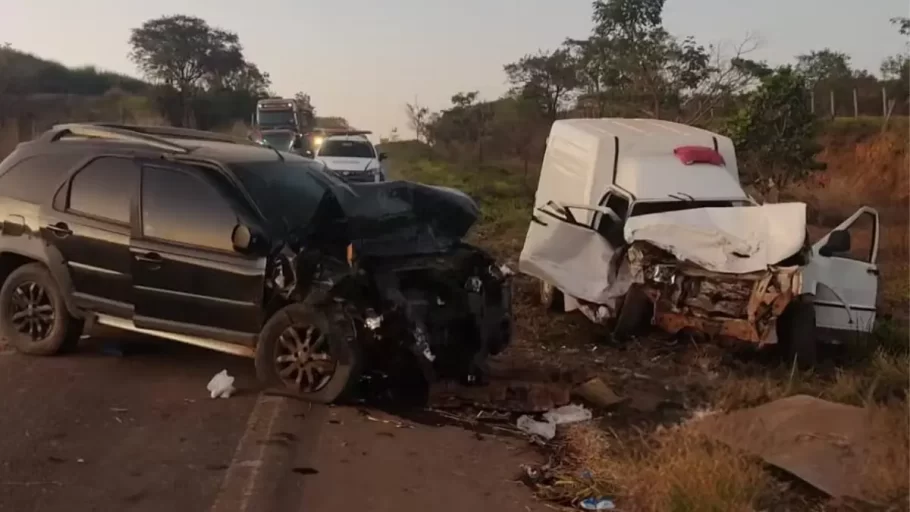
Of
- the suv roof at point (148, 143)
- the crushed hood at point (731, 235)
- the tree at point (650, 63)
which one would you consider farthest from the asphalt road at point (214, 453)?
the tree at point (650, 63)

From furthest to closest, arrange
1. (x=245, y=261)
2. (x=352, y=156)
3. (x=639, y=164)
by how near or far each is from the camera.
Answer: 1. (x=352, y=156)
2. (x=639, y=164)
3. (x=245, y=261)

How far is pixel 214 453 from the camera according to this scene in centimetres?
567

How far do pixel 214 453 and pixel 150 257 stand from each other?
1977mm

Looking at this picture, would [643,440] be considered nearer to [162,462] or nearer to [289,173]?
[162,462]

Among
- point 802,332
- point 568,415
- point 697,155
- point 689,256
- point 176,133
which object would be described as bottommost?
point 568,415

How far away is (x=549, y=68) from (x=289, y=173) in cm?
2334

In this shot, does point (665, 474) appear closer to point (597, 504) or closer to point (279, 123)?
point (597, 504)

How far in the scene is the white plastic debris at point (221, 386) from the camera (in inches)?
270

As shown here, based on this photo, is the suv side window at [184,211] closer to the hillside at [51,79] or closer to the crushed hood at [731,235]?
the crushed hood at [731,235]

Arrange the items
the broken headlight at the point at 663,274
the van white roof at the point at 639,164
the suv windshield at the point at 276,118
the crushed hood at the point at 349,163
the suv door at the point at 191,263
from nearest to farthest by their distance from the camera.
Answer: the suv door at the point at 191,263
the broken headlight at the point at 663,274
the van white roof at the point at 639,164
the crushed hood at the point at 349,163
the suv windshield at the point at 276,118

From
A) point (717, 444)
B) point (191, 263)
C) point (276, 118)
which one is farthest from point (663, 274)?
point (276, 118)

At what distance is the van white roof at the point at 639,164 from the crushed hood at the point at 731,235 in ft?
3.47

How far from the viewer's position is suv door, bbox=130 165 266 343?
6793 mm

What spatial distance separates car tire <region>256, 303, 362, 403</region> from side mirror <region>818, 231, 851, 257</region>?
452 centimetres
